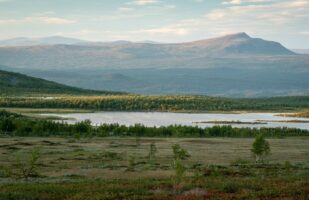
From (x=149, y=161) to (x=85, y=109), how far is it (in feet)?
338

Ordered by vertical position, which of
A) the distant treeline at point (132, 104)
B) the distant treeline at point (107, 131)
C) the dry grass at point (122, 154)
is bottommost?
the dry grass at point (122, 154)

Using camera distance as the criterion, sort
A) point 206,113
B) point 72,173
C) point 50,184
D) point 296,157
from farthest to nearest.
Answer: point 206,113 < point 296,157 < point 72,173 < point 50,184

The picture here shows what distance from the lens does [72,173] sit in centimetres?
4219

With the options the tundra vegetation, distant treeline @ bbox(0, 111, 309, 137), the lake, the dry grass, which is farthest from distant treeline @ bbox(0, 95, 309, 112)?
the dry grass

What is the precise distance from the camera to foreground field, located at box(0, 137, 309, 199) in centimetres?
3164

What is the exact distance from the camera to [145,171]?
44.0 m

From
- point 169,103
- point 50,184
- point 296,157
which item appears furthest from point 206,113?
point 50,184

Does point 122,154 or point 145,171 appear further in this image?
point 122,154

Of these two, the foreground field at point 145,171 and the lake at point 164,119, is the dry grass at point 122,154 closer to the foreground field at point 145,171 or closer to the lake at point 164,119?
the foreground field at point 145,171

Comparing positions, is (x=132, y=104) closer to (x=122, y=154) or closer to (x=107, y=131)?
(x=107, y=131)

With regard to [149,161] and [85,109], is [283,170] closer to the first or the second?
[149,161]

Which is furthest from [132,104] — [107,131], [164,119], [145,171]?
[145,171]

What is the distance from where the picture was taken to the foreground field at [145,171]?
3164 centimetres

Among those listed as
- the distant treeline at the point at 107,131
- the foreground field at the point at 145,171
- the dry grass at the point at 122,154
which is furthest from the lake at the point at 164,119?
the foreground field at the point at 145,171
